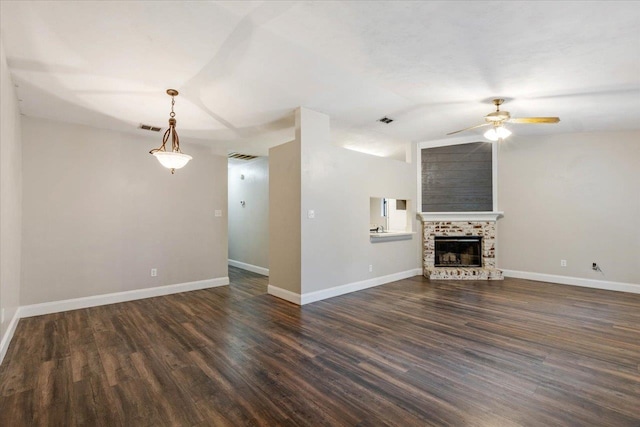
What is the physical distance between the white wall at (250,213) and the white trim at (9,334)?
3.91m

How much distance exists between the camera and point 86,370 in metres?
2.54

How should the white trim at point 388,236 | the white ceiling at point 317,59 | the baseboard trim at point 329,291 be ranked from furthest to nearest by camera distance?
1. the white trim at point 388,236
2. the baseboard trim at point 329,291
3. the white ceiling at point 317,59

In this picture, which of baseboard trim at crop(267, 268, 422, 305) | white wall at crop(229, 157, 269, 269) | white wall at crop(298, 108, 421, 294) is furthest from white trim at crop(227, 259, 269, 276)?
white wall at crop(298, 108, 421, 294)

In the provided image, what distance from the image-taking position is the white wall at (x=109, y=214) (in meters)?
4.09

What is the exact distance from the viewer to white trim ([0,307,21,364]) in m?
2.75

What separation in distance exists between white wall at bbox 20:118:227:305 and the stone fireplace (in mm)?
4329

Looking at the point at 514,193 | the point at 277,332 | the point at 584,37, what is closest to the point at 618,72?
the point at 584,37

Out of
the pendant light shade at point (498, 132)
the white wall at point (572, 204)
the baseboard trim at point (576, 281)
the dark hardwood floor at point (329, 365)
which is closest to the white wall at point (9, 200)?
the dark hardwood floor at point (329, 365)

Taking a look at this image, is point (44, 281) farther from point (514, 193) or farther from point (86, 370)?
point (514, 193)

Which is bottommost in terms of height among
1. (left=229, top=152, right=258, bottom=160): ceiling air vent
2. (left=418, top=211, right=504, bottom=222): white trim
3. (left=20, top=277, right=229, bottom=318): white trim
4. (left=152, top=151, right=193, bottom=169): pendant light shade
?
(left=20, top=277, right=229, bottom=318): white trim

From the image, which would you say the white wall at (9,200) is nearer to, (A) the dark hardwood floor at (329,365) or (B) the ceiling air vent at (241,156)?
(A) the dark hardwood floor at (329,365)

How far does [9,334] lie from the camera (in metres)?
3.12

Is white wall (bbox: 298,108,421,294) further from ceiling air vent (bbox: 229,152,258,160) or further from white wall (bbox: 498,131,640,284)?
ceiling air vent (bbox: 229,152,258,160)

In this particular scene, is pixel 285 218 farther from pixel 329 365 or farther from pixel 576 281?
pixel 576 281
